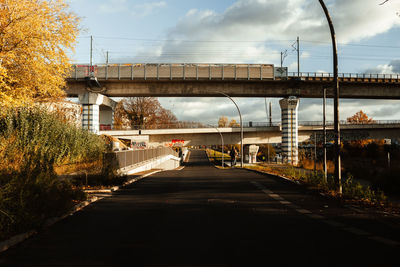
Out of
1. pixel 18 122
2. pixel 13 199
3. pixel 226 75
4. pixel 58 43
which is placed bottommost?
pixel 13 199

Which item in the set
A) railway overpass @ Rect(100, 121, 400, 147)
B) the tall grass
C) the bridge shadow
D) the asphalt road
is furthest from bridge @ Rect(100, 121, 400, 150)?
the asphalt road

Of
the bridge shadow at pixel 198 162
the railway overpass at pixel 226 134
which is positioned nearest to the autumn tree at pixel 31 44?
the railway overpass at pixel 226 134

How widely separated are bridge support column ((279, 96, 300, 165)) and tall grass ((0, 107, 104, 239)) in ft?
99.5

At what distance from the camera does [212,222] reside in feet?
22.4

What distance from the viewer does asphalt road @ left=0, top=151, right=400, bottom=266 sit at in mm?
4477

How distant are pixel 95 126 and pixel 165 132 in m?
11.5

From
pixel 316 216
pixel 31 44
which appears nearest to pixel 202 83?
pixel 31 44

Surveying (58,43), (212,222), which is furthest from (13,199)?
(58,43)

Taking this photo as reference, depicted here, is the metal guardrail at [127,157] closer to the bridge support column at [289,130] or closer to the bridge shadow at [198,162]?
the bridge support column at [289,130]

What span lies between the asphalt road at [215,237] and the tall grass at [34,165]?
0.49m

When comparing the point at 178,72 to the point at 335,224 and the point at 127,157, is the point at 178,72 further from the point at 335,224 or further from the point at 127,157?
the point at 335,224

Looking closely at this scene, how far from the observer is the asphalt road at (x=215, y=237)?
4477mm

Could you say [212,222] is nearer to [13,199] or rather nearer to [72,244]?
[72,244]

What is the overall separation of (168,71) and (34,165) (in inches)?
1329
